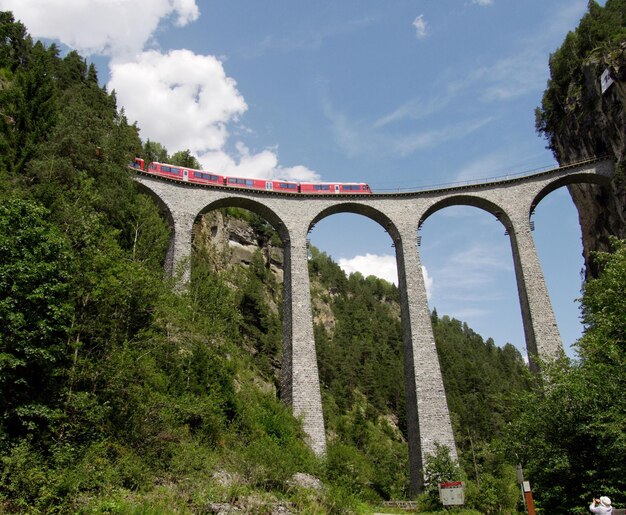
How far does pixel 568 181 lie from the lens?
3028 cm

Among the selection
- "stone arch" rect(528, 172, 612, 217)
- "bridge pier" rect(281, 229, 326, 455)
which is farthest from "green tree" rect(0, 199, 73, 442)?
"stone arch" rect(528, 172, 612, 217)

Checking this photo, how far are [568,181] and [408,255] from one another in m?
10.5

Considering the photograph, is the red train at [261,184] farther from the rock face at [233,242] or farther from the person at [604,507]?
the person at [604,507]

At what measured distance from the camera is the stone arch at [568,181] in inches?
1169

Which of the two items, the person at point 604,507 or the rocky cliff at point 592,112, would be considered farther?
the rocky cliff at point 592,112

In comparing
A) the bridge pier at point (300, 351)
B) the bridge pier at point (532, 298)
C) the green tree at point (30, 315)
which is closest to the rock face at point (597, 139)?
the bridge pier at point (532, 298)

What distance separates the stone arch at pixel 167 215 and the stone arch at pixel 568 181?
19503 millimetres

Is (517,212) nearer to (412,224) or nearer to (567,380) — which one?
(412,224)

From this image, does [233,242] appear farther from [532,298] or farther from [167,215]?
[532,298]

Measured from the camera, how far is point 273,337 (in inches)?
1860

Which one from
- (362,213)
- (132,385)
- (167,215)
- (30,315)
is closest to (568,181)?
(362,213)

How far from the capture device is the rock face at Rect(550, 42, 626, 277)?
93.0 ft

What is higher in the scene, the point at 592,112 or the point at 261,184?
the point at 592,112

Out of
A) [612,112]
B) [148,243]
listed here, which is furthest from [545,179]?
[148,243]
